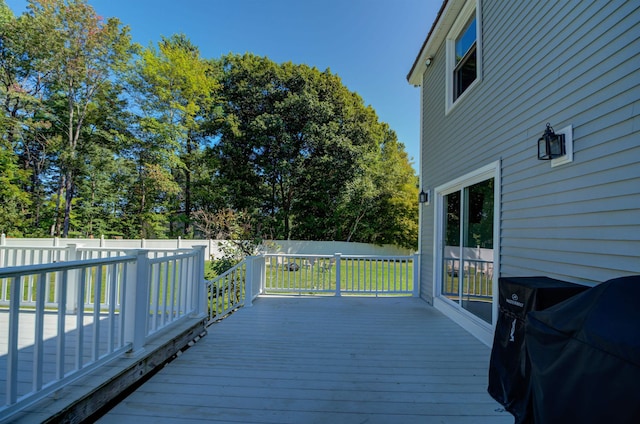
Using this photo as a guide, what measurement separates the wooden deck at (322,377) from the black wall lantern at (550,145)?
6.18ft

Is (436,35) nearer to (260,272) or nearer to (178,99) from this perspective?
(260,272)

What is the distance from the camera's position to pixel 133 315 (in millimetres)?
2328

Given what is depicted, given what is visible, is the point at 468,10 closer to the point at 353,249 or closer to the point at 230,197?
the point at 353,249

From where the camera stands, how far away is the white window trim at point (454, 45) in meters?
3.67

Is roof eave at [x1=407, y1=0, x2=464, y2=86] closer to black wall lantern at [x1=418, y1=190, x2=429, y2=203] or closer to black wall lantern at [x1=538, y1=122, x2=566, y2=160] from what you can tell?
black wall lantern at [x1=418, y1=190, x2=429, y2=203]

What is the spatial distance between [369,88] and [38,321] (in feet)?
51.3

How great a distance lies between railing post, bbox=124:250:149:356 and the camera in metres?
2.32

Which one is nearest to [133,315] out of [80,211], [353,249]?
[353,249]

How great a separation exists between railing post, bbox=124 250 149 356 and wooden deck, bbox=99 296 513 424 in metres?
0.35

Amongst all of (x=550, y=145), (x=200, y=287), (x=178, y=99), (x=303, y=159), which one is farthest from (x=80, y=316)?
(x=178, y=99)

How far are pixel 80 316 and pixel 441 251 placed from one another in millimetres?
4576

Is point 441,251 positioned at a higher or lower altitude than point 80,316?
higher

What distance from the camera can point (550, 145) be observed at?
7.66ft

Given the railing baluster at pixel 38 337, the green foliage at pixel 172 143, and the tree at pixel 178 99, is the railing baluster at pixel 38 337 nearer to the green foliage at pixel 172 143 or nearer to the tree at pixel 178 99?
the green foliage at pixel 172 143
